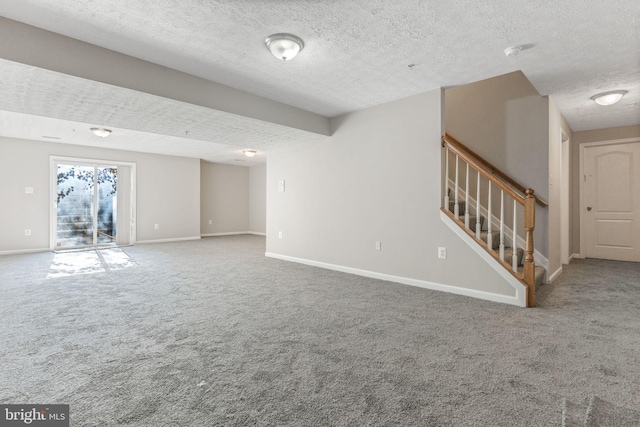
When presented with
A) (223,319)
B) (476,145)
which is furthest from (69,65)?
(476,145)

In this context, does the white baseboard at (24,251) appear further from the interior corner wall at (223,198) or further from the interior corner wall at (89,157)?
the interior corner wall at (223,198)

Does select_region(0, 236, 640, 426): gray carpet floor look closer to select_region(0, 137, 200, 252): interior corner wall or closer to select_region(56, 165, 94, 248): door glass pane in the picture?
select_region(0, 137, 200, 252): interior corner wall

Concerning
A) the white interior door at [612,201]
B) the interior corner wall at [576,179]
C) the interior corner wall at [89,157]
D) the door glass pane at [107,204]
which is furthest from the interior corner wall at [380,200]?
the door glass pane at [107,204]

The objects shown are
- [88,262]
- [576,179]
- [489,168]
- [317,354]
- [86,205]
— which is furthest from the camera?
[86,205]

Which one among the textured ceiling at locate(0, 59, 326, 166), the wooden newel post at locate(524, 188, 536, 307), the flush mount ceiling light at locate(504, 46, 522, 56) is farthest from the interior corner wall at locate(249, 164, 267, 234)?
the flush mount ceiling light at locate(504, 46, 522, 56)

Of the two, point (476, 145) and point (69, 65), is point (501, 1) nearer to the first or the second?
point (476, 145)

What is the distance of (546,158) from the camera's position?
3.96m

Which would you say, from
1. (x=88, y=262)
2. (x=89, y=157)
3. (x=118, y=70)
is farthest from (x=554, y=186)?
(x=89, y=157)

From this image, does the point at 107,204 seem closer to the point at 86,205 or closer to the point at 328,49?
the point at 86,205

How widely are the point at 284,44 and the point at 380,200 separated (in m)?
2.40

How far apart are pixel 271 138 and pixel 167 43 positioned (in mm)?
2372

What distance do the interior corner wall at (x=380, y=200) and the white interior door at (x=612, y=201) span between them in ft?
13.0

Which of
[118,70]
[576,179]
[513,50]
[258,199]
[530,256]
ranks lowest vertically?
[530,256]

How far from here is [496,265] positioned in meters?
3.29
